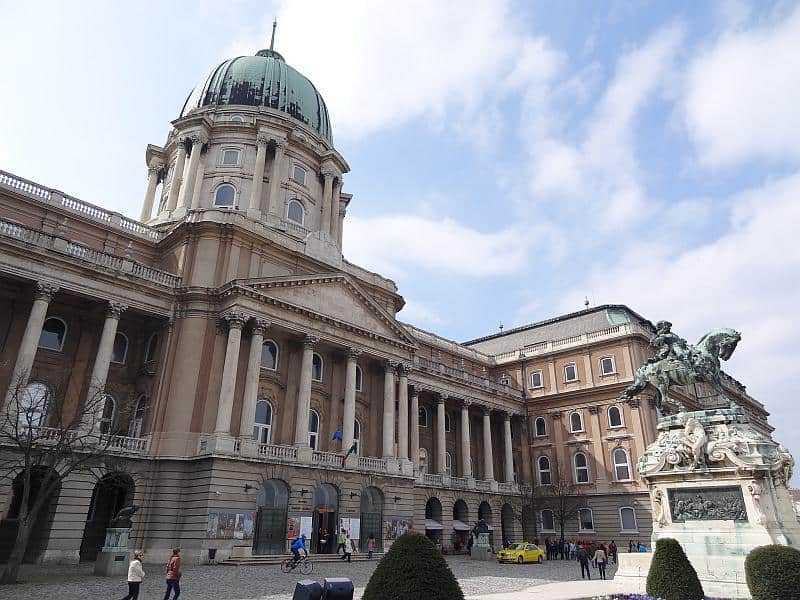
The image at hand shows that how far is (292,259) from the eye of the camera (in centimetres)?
3750

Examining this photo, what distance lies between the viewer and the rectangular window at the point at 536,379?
176ft

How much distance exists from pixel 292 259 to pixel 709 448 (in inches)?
1116

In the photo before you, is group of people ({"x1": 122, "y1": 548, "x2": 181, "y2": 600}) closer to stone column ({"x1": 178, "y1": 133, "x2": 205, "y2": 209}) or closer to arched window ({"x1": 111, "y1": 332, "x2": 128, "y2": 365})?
arched window ({"x1": 111, "y1": 332, "x2": 128, "y2": 365})

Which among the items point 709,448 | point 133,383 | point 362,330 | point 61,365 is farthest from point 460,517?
point 709,448

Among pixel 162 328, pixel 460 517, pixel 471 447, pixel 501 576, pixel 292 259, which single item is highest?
pixel 292 259

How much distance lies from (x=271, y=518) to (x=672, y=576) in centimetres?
2203

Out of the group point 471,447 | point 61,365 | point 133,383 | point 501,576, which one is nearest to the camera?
point 501,576

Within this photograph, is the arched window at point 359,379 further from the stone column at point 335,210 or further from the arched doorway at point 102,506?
the arched doorway at point 102,506

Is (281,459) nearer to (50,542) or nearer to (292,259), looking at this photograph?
(50,542)

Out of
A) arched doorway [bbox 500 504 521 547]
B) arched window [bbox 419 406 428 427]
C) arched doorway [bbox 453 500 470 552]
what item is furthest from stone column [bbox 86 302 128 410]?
arched doorway [bbox 500 504 521 547]

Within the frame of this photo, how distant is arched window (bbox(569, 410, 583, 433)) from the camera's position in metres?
49.7

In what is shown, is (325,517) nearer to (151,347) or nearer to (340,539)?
(340,539)

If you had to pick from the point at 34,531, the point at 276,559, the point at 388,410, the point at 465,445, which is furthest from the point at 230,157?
the point at 276,559

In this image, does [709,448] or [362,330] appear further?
[362,330]
